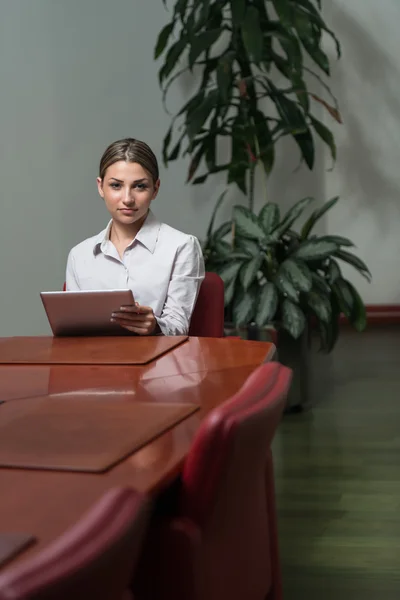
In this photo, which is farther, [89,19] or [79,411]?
[89,19]

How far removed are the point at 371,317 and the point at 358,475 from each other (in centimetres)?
349

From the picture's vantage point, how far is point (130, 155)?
8.64 ft

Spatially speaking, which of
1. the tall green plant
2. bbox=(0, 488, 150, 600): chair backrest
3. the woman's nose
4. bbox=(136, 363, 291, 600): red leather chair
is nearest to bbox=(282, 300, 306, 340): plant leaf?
the tall green plant

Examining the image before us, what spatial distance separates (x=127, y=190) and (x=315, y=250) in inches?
63.3

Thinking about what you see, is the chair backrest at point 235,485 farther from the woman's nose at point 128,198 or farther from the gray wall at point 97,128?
the gray wall at point 97,128

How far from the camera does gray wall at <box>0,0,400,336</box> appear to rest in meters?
5.06

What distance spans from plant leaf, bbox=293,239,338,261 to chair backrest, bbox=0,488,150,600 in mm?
3324

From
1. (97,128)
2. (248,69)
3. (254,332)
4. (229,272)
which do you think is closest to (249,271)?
(229,272)

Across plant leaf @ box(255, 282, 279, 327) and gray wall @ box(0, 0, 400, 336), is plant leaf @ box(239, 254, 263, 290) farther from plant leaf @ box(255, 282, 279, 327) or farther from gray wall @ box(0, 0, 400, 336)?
gray wall @ box(0, 0, 400, 336)

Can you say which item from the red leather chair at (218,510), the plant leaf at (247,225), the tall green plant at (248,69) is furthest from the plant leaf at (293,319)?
the red leather chair at (218,510)

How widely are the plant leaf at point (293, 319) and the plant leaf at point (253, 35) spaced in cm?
125

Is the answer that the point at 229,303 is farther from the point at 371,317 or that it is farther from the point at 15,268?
the point at 371,317

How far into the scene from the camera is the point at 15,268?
16.7ft

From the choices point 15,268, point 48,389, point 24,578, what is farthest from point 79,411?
point 15,268
